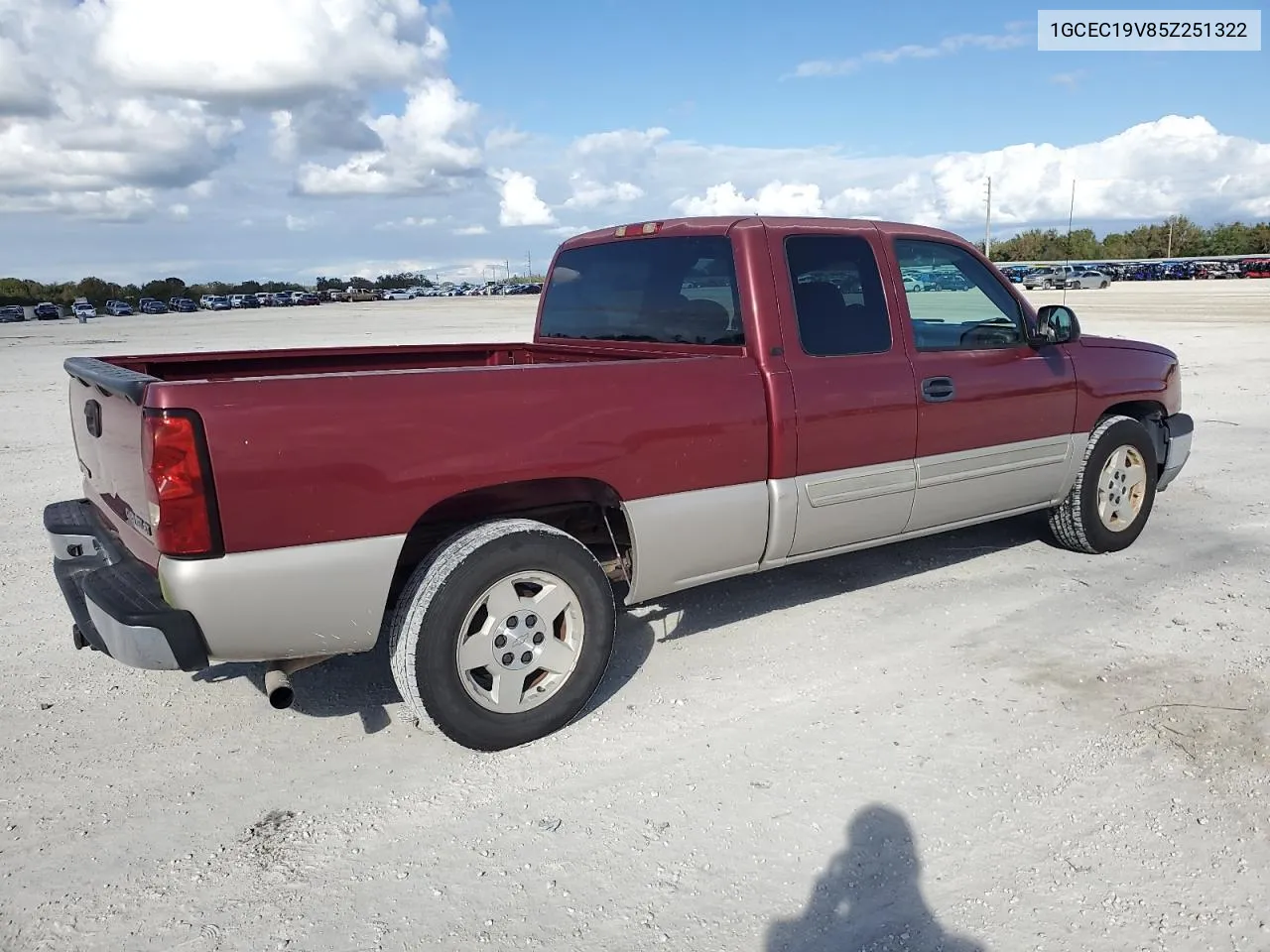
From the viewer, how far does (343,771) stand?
11.2 feet

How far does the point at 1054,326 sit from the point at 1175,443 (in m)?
1.51

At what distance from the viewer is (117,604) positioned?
3041 mm

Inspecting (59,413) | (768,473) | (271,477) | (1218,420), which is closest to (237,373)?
(271,477)

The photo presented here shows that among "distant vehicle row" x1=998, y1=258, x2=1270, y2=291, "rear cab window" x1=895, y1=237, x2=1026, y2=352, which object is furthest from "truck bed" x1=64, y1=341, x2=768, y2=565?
"distant vehicle row" x1=998, y1=258, x2=1270, y2=291

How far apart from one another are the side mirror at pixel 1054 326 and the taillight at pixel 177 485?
400 cm

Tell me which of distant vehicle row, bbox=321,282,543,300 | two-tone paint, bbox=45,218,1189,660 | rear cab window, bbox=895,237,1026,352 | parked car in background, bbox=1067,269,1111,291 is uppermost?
distant vehicle row, bbox=321,282,543,300

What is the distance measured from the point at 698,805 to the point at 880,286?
2.54 m

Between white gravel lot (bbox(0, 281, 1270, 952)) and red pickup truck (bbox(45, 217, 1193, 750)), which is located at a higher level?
red pickup truck (bbox(45, 217, 1193, 750))

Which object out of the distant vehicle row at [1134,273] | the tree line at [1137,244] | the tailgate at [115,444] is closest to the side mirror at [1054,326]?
the tailgate at [115,444]

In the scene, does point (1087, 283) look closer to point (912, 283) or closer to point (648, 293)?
point (912, 283)

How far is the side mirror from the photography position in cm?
490

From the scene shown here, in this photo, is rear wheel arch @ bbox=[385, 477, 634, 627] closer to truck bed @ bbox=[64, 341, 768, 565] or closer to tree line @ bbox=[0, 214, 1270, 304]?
truck bed @ bbox=[64, 341, 768, 565]

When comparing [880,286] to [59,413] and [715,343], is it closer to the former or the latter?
[715,343]

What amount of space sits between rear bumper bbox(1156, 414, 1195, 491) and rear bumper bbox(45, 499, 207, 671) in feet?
17.8
